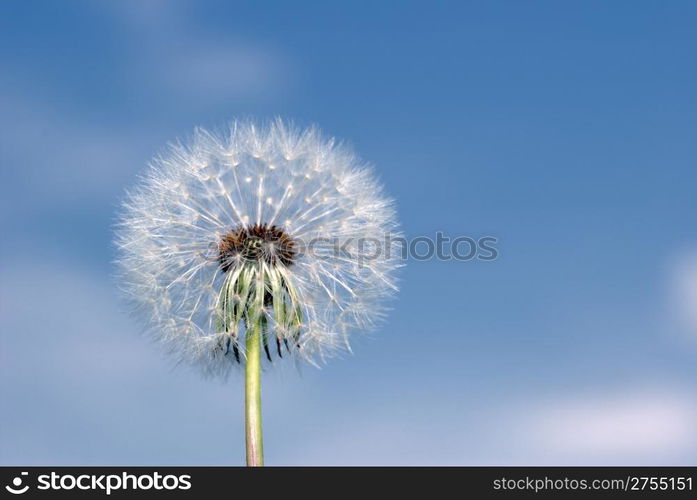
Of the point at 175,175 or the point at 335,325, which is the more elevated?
the point at 175,175

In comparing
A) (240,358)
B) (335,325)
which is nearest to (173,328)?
(240,358)

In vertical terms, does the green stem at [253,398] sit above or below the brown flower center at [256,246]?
below

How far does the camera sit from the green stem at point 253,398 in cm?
1399

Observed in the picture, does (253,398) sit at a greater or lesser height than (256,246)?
lesser

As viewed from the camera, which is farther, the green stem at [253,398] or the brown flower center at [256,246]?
the brown flower center at [256,246]

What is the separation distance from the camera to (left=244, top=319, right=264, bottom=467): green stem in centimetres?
1399

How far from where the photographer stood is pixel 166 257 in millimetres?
15602

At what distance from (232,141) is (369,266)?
292 cm

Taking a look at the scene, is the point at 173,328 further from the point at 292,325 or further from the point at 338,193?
the point at 338,193

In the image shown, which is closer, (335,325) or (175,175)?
(335,325)

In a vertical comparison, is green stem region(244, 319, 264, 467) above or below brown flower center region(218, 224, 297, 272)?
below

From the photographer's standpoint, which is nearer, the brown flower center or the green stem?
the green stem

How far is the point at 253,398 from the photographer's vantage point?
14.3 metres

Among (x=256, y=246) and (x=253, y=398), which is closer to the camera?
(x=253, y=398)
